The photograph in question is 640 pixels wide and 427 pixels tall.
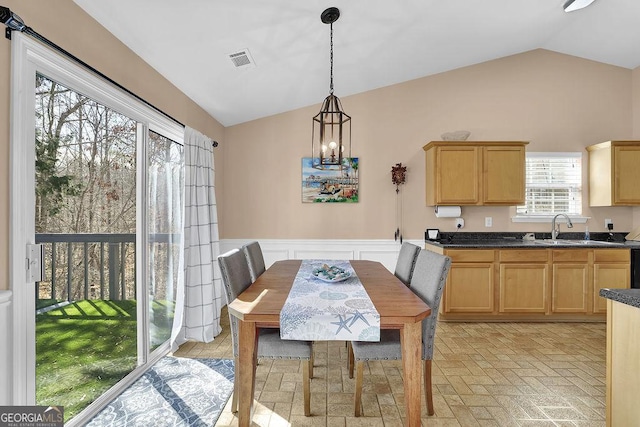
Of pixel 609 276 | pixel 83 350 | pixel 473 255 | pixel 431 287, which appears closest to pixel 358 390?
pixel 431 287

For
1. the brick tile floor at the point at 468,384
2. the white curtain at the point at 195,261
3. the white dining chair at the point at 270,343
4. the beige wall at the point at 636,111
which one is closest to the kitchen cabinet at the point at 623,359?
the brick tile floor at the point at 468,384

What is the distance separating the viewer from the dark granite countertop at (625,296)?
1324mm

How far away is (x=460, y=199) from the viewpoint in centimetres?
383

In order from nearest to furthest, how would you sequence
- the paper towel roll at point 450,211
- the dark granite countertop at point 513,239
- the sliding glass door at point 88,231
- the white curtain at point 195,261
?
the sliding glass door at point 88,231, the white curtain at point 195,261, the dark granite countertop at point 513,239, the paper towel roll at point 450,211

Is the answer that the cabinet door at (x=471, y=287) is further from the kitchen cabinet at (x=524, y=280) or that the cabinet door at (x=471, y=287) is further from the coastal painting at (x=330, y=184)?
the coastal painting at (x=330, y=184)

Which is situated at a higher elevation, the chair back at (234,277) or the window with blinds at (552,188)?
the window with blinds at (552,188)

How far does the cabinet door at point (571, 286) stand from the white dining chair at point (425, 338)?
246cm

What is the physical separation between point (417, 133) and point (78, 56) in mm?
3560

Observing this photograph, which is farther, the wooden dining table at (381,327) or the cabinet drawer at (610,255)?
the cabinet drawer at (610,255)

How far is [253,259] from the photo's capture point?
2631 mm

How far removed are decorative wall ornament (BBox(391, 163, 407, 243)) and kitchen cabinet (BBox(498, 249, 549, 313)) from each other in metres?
1.18

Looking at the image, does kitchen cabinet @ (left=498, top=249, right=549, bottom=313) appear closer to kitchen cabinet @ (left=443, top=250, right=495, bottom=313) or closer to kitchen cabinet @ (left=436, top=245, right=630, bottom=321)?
kitchen cabinet @ (left=436, top=245, right=630, bottom=321)

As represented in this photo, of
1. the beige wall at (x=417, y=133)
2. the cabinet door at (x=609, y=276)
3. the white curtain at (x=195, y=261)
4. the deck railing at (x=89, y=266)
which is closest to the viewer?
→ the deck railing at (x=89, y=266)

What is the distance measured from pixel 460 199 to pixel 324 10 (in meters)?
2.53
